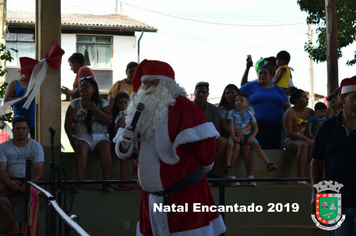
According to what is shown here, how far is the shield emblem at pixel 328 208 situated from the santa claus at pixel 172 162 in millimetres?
837

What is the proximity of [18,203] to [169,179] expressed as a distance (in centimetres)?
342

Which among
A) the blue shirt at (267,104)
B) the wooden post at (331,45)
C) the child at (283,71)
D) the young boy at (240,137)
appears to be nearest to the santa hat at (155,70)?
the young boy at (240,137)

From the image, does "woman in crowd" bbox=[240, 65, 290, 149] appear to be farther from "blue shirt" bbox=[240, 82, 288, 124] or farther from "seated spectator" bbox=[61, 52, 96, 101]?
"seated spectator" bbox=[61, 52, 96, 101]

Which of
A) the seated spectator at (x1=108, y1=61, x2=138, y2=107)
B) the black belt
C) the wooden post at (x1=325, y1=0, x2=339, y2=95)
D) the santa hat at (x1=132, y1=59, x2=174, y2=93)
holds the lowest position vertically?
the black belt

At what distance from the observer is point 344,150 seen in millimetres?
3938

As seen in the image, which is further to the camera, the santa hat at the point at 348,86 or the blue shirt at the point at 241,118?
the blue shirt at the point at 241,118

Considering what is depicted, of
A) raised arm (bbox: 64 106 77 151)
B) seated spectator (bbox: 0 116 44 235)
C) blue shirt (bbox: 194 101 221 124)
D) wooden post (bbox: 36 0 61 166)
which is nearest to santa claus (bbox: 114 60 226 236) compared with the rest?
seated spectator (bbox: 0 116 44 235)

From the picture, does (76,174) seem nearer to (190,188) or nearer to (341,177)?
(190,188)

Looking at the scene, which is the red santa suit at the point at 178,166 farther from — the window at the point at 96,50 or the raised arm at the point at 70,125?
the window at the point at 96,50

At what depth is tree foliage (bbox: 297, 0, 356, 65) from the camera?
39.5 ft

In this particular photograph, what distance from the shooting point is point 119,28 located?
1023 inches

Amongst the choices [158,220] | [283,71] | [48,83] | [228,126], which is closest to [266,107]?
[228,126]

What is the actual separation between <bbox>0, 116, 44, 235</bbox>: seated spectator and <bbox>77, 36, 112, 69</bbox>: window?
20.1 m

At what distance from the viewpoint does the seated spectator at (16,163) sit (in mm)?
6359
